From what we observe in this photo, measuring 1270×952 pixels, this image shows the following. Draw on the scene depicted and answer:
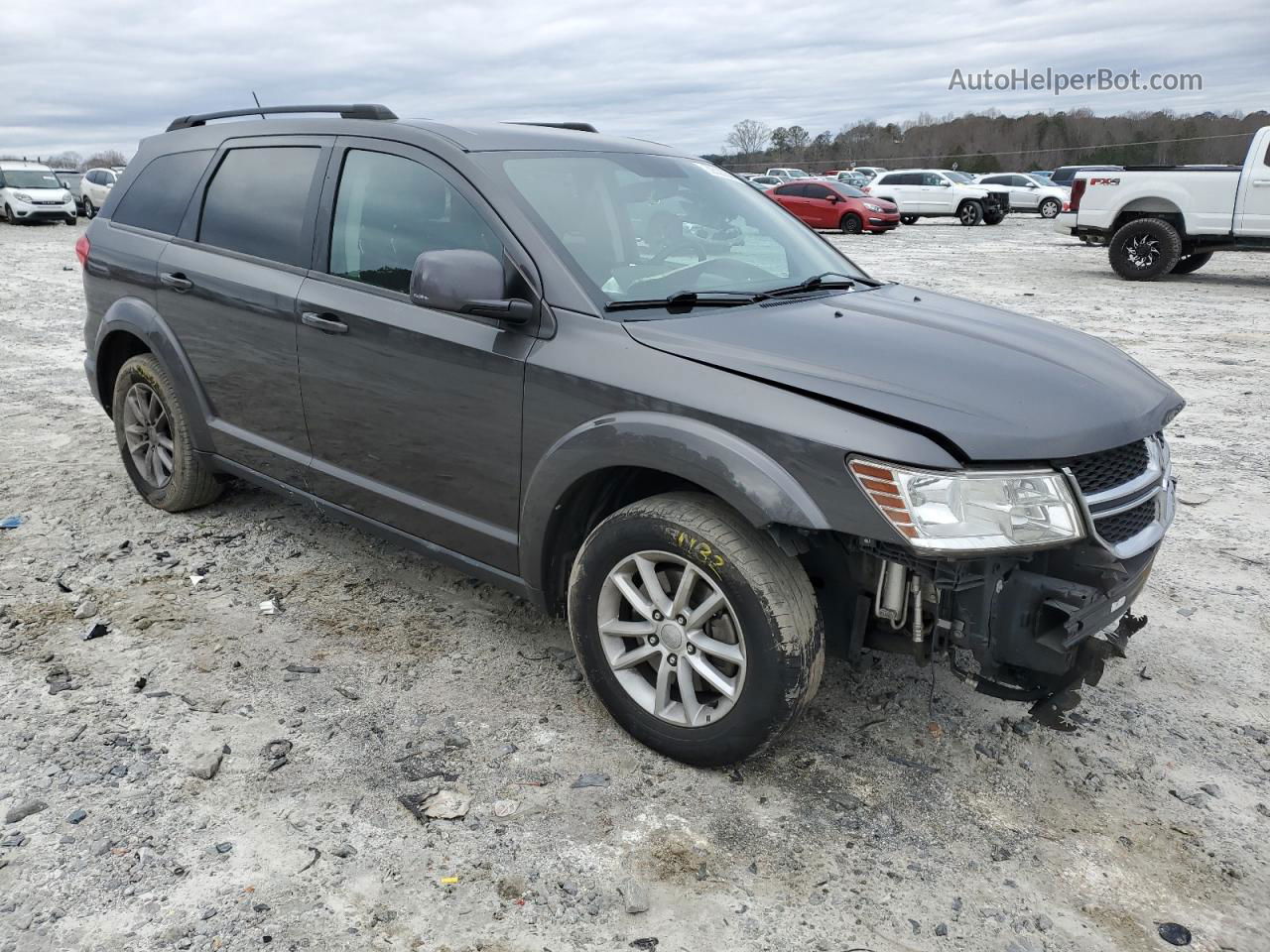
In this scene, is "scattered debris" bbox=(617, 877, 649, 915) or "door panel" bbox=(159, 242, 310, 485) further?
"door panel" bbox=(159, 242, 310, 485)

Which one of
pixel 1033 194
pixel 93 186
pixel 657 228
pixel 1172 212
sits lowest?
pixel 657 228

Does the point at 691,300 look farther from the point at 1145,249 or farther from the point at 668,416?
the point at 1145,249

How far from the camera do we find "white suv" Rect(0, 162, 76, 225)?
29859 millimetres

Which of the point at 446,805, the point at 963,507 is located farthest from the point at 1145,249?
the point at 446,805

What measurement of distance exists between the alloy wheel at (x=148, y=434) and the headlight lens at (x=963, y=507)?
362 centimetres

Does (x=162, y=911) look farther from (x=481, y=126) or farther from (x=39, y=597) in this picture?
(x=481, y=126)

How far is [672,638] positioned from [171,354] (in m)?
2.88

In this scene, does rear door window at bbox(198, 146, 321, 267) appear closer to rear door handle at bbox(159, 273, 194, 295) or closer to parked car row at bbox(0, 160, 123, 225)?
rear door handle at bbox(159, 273, 194, 295)

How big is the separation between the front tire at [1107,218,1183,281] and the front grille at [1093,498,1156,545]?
549 inches

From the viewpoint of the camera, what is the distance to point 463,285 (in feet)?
9.71

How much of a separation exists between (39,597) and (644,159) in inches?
118

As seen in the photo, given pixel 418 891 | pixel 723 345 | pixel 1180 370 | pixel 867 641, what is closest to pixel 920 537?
pixel 867 641

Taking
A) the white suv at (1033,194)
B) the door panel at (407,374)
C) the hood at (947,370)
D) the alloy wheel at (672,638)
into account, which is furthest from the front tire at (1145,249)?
the white suv at (1033,194)

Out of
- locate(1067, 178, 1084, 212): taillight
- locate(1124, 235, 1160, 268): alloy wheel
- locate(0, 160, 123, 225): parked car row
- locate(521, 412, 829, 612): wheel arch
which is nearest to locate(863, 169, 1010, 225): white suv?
locate(1067, 178, 1084, 212): taillight
